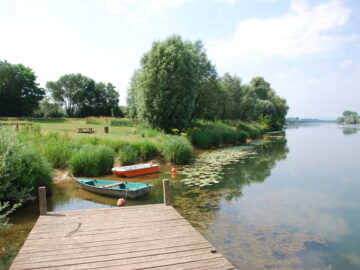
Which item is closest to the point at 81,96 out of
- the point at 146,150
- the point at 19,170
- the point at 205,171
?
the point at 146,150

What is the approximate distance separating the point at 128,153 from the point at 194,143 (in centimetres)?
1073

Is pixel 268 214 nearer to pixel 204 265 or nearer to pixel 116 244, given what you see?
pixel 204 265

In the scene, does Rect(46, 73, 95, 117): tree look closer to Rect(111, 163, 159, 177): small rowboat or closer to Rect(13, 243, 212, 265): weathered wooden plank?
Rect(111, 163, 159, 177): small rowboat

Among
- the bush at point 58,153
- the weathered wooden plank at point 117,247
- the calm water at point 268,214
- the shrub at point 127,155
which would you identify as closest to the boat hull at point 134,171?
the calm water at point 268,214

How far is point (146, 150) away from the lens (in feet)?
58.6

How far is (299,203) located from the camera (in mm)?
10609

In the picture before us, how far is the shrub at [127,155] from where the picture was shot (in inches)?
629

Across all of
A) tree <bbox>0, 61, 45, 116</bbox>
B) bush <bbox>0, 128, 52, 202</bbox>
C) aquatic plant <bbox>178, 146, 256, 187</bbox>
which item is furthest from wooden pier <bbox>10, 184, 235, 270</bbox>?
tree <bbox>0, 61, 45, 116</bbox>

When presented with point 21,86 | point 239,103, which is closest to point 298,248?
point 239,103

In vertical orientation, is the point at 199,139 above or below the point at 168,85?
below

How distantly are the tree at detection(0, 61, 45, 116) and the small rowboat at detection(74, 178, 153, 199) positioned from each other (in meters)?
47.9

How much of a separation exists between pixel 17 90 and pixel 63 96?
22103mm

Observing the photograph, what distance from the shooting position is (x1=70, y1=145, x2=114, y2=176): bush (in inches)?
538

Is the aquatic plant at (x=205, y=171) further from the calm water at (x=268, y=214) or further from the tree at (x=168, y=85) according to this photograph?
the tree at (x=168, y=85)
